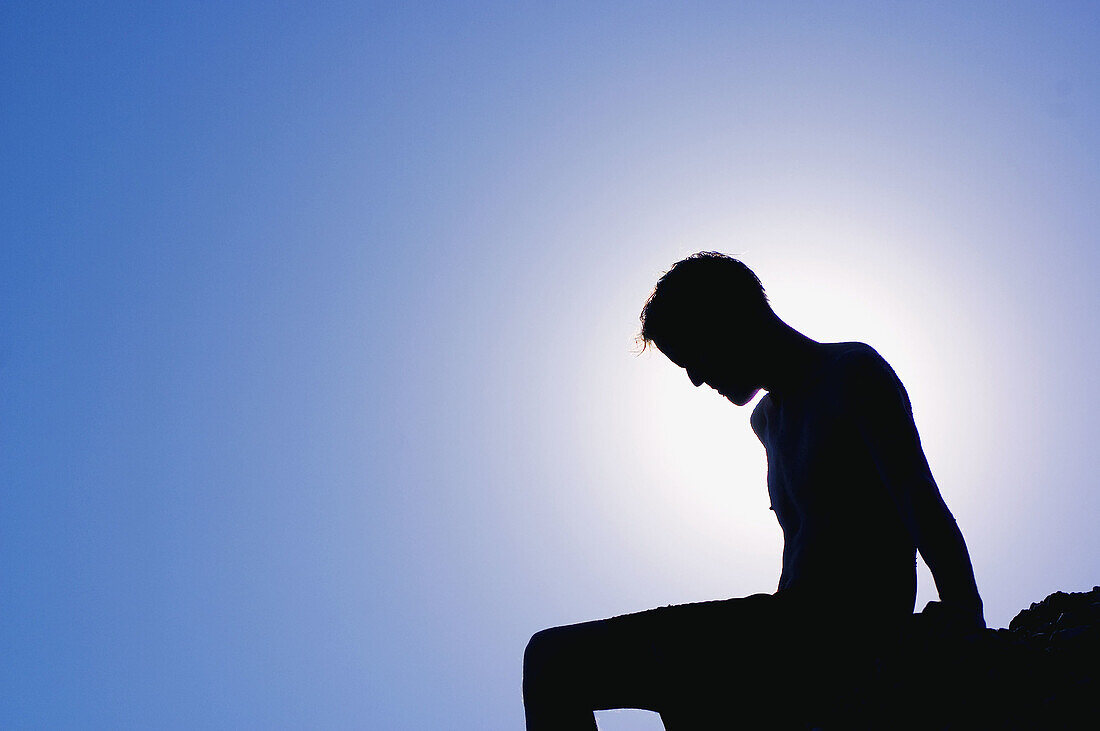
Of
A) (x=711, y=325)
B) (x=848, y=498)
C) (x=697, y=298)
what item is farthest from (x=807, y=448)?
(x=697, y=298)

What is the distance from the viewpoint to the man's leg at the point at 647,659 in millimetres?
2684

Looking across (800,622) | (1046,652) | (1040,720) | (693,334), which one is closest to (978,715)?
(1040,720)

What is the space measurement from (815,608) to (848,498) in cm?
42

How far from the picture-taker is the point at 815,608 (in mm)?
2746

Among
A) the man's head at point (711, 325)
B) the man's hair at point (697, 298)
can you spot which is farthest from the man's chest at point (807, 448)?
the man's hair at point (697, 298)

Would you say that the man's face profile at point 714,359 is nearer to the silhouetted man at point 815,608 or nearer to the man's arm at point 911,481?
the silhouetted man at point 815,608

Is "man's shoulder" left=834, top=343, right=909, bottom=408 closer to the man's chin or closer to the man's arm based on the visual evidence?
the man's arm

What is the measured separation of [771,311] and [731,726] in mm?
1653

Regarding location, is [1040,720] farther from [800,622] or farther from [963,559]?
[800,622]

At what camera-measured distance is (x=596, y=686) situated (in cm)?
270

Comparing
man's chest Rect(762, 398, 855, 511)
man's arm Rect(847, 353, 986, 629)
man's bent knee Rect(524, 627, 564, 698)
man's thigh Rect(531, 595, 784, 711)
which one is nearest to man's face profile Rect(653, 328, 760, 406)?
man's chest Rect(762, 398, 855, 511)

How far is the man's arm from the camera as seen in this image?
2.51 m

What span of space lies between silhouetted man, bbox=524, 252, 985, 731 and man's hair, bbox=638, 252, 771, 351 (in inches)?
18.5

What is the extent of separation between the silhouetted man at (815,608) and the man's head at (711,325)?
0.34 m
